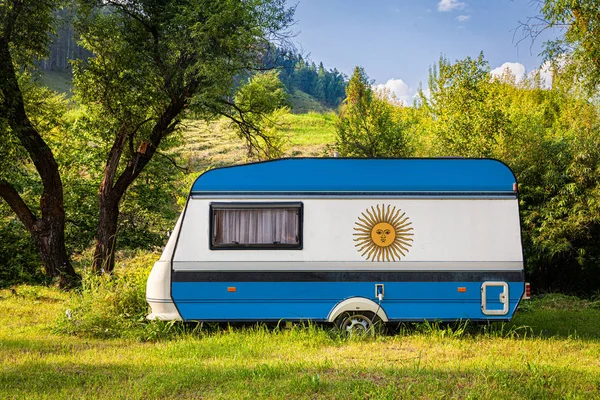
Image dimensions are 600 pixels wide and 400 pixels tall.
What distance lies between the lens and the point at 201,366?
616cm

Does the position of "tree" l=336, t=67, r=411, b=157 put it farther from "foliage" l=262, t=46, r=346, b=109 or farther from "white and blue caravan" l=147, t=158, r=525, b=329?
"foliage" l=262, t=46, r=346, b=109

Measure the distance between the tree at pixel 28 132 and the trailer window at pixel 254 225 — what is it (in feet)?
20.5

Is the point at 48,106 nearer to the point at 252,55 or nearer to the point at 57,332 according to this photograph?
the point at 252,55

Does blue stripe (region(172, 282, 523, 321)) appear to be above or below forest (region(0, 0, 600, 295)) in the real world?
below

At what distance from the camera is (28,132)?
12297 mm

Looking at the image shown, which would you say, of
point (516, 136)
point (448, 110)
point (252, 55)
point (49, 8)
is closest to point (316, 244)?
point (252, 55)

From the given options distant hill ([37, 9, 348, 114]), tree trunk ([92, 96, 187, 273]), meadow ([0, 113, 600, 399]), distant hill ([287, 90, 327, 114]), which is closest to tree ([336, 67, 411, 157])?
tree trunk ([92, 96, 187, 273])

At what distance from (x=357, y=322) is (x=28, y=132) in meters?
9.08

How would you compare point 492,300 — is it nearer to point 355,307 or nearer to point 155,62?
point 355,307

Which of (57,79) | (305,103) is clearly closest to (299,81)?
(305,103)

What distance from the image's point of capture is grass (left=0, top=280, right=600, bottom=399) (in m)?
5.26

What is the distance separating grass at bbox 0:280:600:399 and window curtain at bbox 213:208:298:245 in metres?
1.33

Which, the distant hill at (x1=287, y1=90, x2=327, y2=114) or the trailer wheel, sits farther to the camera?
the distant hill at (x1=287, y1=90, x2=327, y2=114)

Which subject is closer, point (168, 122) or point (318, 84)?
point (168, 122)
